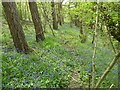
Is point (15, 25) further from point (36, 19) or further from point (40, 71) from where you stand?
point (36, 19)

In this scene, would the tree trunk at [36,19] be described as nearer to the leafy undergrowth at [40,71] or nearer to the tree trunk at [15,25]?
the leafy undergrowth at [40,71]

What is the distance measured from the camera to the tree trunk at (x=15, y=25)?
7.42 meters

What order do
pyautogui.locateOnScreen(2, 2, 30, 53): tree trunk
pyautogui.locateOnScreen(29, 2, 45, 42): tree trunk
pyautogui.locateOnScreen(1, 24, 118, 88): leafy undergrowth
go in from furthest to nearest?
pyautogui.locateOnScreen(29, 2, 45, 42): tree trunk
pyautogui.locateOnScreen(2, 2, 30, 53): tree trunk
pyautogui.locateOnScreen(1, 24, 118, 88): leafy undergrowth

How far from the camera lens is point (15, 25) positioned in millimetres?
7551

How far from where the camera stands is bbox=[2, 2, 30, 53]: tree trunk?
24.3 feet

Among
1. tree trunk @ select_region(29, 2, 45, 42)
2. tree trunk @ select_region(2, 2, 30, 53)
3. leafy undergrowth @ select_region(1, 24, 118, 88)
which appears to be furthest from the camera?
tree trunk @ select_region(29, 2, 45, 42)

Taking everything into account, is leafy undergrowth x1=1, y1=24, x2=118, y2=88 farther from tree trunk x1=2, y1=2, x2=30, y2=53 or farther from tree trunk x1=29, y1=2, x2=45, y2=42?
tree trunk x1=29, y1=2, x2=45, y2=42

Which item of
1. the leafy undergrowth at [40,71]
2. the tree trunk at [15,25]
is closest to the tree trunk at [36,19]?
the leafy undergrowth at [40,71]

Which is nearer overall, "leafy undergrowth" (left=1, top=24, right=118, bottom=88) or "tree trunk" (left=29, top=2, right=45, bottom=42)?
"leafy undergrowth" (left=1, top=24, right=118, bottom=88)

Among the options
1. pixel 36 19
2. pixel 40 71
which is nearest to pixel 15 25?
pixel 40 71

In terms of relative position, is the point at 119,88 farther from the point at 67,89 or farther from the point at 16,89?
the point at 16,89

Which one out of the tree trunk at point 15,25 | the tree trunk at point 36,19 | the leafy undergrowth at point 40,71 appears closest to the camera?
the leafy undergrowth at point 40,71

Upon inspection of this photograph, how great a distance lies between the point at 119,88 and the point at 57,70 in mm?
1847

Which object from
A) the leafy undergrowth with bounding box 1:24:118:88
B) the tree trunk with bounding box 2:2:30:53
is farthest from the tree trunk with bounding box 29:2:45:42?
the tree trunk with bounding box 2:2:30:53
